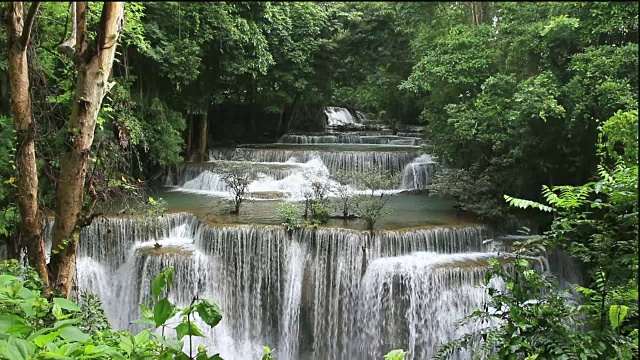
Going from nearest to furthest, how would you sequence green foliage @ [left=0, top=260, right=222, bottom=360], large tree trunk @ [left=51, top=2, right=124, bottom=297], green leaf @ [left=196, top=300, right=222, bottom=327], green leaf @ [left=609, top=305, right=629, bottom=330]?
green foliage @ [left=0, top=260, right=222, bottom=360], green leaf @ [left=196, top=300, right=222, bottom=327], green leaf @ [left=609, top=305, right=629, bottom=330], large tree trunk @ [left=51, top=2, right=124, bottom=297]

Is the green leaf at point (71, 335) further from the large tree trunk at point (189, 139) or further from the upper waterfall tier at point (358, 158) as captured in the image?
the large tree trunk at point (189, 139)

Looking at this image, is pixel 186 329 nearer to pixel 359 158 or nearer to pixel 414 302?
pixel 414 302

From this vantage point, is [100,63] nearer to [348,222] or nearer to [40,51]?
[40,51]

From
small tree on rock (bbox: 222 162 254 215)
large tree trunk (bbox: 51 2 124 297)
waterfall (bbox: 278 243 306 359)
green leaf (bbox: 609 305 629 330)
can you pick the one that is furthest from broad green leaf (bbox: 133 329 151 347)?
small tree on rock (bbox: 222 162 254 215)

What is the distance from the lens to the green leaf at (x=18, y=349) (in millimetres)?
1614

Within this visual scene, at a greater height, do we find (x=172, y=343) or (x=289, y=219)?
(x=172, y=343)

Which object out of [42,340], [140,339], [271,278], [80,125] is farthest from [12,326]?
[271,278]

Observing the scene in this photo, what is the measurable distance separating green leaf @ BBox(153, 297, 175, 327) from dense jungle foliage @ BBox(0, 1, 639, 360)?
127 millimetres

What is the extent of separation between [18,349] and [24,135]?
225 centimetres

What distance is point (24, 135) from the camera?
3.41m

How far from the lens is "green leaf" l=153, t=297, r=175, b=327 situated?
6.28 ft

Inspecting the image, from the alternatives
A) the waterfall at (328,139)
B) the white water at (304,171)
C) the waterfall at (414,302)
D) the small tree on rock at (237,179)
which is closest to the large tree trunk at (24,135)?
the waterfall at (414,302)

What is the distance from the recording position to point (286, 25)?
1344 centimetres

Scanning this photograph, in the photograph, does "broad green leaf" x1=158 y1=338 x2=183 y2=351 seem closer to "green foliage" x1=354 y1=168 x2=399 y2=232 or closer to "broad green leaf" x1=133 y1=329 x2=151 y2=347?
"broad green leaf" x1=133 y1=329 x2=151 y2=347
